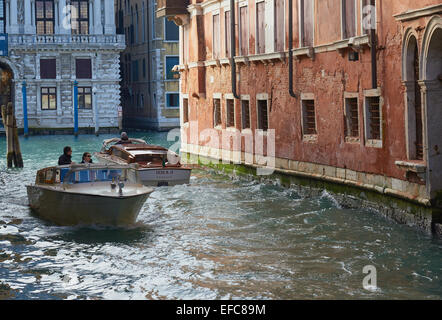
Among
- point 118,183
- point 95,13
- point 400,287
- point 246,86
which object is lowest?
point 400,287

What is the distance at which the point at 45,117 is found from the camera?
5084 cm

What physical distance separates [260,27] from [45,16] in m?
30.8

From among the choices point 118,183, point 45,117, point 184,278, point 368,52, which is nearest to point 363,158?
point 368,52

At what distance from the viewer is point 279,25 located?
870 inches

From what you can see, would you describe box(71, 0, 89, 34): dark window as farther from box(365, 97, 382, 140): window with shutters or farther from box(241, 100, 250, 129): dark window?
box(365, 97, 382, 140): window with shutters

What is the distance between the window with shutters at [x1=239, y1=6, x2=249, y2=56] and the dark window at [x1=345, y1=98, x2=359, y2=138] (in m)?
6.72

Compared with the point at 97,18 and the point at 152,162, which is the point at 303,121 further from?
the point at 97,18

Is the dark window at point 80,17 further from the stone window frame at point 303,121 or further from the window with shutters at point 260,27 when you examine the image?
the stone window frame at point 303,121

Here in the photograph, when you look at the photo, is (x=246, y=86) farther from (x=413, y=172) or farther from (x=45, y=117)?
(x=45, y=117)

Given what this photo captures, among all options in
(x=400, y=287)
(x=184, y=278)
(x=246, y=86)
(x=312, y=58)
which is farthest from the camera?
(x=246, y=86)

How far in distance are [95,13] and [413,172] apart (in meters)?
39.8

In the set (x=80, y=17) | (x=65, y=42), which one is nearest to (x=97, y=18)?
(x=80, y=17)

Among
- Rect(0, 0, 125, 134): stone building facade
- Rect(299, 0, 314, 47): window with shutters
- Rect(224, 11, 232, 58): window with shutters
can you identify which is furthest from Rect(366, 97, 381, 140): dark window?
Rect(0, 0, 125, 134): stone building facade

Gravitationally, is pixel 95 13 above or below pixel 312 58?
above
